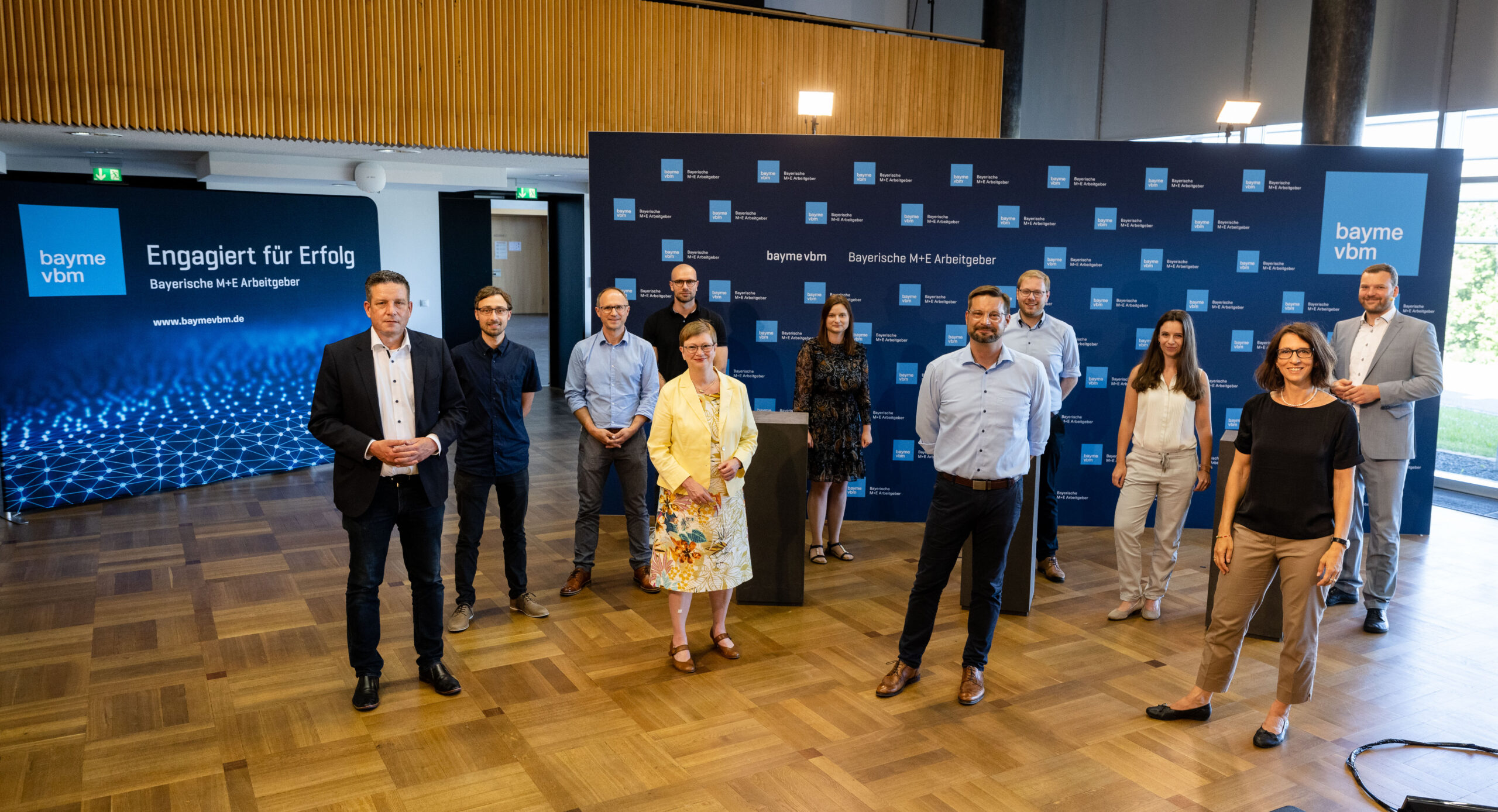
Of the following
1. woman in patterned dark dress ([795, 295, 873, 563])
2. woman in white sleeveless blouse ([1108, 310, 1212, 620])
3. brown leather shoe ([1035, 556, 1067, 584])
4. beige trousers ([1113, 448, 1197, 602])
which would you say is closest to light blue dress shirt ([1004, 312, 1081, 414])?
woman in white sleeveless blouse ([1108, 310, 1212, 620])

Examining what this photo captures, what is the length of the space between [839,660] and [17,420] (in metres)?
6.04

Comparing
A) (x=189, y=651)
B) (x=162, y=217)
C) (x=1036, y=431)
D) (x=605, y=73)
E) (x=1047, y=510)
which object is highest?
(x=605, y=73)

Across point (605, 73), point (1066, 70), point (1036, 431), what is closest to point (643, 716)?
point (1036, 431)

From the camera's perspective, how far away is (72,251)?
7004mm

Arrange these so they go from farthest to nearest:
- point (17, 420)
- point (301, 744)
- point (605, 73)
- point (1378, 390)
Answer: point (605, 73), point (17, 420), point (1378, 390), point (301, 744)

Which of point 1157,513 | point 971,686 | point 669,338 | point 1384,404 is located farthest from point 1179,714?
point 669,338

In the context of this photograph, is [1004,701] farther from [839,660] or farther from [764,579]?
[764,579]

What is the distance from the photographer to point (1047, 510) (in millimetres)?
5812

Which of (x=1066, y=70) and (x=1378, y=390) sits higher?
(x=1066, y=70)

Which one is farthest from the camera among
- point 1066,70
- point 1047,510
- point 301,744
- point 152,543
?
point 1066,70

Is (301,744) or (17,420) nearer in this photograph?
(301,744)

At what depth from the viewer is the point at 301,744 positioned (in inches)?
143

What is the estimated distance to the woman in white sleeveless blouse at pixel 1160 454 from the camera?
4812mm

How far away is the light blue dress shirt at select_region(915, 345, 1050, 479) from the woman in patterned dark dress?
1641 mm
